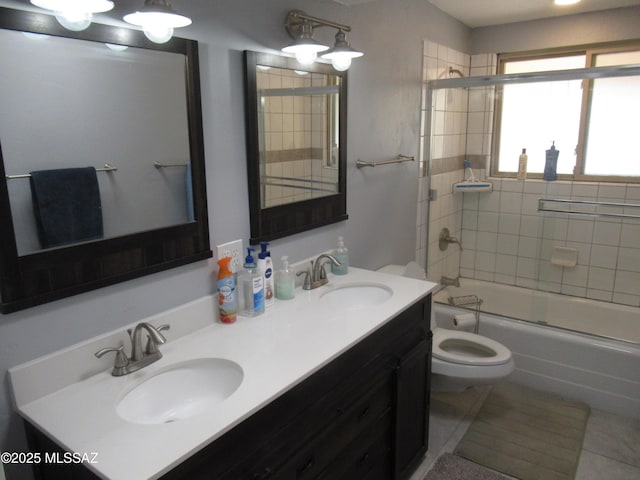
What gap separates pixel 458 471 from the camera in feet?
6.91

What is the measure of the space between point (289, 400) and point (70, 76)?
1.03 metres

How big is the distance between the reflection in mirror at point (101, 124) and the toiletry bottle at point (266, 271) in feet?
1.09

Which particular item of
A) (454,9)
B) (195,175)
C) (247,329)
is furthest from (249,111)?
(454,9)

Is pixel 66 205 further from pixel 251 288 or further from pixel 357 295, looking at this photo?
pixel 357 295

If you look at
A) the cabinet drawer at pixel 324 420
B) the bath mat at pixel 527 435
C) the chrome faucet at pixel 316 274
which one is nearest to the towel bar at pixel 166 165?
the chrome faucet at pixel 316 274

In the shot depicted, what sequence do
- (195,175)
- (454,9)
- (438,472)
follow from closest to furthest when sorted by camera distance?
(195,175) < (438,472) < (454,9)

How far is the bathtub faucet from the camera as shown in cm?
346

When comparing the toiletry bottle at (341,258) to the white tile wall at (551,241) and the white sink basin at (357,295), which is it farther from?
the white tile wall at (551,241)

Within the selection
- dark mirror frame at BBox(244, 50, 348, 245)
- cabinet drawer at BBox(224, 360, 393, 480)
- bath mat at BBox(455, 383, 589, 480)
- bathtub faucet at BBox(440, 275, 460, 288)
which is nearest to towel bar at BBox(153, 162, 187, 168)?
dark mirror frame at BBox(244, 50, 348, 245)

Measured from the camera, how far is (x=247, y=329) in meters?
1.58

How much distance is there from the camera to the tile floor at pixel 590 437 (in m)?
2.09

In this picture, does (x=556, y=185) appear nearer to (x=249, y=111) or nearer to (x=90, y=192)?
(x=249, y=111)

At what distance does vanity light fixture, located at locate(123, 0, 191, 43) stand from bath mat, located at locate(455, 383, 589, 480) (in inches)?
85.3

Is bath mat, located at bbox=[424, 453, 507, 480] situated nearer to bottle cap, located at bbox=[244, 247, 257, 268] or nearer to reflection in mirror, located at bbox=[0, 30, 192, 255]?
bottle cap, located at bbox=[244, 247, 257, 268]
